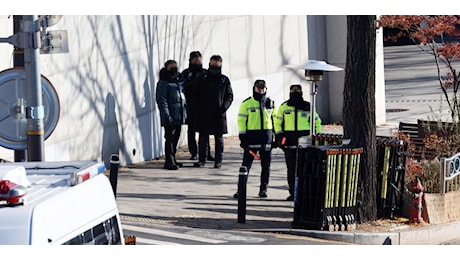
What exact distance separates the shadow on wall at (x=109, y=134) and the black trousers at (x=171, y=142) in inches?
40.0

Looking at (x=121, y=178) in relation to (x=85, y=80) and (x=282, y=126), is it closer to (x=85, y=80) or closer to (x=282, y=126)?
(x=85, y=80)

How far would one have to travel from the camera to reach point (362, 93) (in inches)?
588

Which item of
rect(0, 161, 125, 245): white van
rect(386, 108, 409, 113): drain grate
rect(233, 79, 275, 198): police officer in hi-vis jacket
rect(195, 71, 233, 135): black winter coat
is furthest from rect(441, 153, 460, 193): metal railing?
rect(386, 108, 409, 113): drain grate

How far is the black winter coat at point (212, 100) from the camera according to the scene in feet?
61.2


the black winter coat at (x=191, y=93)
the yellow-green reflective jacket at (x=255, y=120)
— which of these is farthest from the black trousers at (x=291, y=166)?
the black winter coat at (x=191, y=93)

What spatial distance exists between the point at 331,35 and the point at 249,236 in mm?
13680

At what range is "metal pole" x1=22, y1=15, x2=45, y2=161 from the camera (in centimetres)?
1063

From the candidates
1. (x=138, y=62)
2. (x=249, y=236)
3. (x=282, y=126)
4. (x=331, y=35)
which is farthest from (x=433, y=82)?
(x=249, y=236)

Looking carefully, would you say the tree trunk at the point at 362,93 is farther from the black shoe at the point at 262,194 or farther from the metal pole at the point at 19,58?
the metal pole at the point at 19,58

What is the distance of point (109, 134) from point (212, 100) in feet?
6.56

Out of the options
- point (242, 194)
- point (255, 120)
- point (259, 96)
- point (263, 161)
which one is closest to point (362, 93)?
point (259, 96)

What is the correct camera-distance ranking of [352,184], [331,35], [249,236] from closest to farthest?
[249,236], [352,184], [331,35]

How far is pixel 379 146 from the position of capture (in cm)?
1517

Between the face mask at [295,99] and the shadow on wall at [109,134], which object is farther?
the shadow on wall at [109,134]
